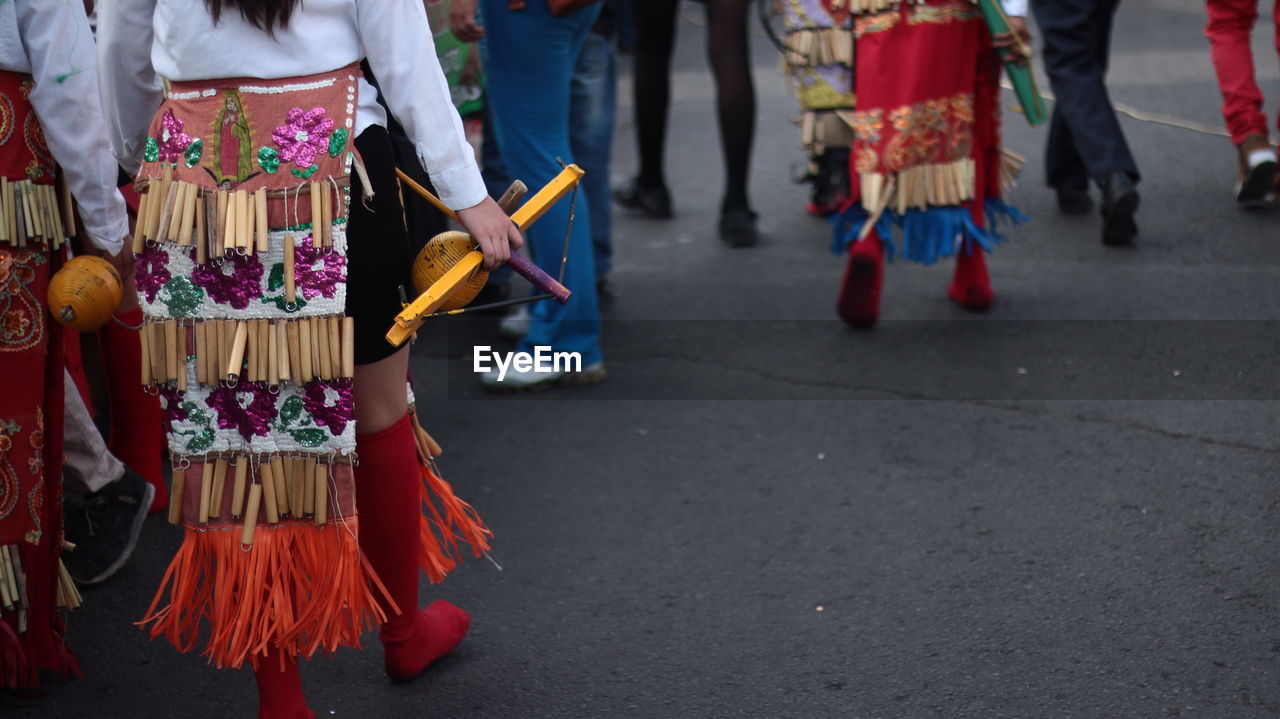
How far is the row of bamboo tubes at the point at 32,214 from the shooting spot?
2350 millimetres

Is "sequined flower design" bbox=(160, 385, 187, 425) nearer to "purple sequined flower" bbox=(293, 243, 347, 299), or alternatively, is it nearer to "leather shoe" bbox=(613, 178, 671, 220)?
"purple sequined flower" bbox=(293, 243, 347, 299)

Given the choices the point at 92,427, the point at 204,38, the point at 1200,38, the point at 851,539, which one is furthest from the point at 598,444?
the point at 1200,38

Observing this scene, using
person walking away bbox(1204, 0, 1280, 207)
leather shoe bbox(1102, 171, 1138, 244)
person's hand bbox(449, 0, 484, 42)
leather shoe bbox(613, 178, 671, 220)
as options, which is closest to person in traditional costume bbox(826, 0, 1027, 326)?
leather shoe bbox(1102, 171, 1138, 244)

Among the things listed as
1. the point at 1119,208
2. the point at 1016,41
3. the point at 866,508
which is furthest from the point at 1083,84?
the point at 866,508

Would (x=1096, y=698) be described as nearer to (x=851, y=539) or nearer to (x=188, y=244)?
(x=851, y=539)

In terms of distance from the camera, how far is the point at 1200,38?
874cm

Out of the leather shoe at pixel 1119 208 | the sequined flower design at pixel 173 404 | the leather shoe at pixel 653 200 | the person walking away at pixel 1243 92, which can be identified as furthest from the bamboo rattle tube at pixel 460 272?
the person walking away at pixel 1243 92

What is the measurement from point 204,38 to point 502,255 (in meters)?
0.55

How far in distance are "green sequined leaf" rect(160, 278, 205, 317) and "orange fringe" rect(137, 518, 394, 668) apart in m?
0.36

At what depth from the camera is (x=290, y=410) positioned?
2154 millimetres

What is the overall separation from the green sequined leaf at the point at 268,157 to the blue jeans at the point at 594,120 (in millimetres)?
2431

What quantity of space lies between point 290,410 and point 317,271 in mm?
237

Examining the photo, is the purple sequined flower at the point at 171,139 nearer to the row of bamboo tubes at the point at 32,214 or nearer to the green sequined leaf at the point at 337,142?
the green sequined leaf at the point at 337,142

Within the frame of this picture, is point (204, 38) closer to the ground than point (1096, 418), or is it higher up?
higher up
